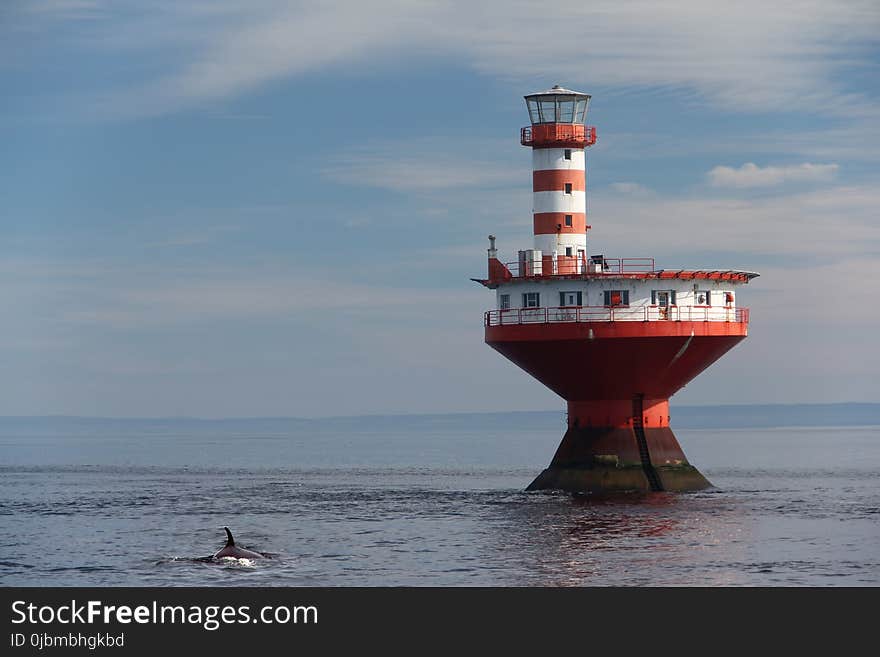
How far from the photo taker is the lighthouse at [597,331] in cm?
7000

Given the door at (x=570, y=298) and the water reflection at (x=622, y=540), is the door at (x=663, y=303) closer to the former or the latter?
the door at (x=570, y=298)

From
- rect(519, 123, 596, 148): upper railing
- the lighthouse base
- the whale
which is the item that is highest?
rect(519, 123, 596, 148): upper railing

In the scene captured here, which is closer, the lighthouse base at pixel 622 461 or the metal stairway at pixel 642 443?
the lighthouse base at pixel 622 461

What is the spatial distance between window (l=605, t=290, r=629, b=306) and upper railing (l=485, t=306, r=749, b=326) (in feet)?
1.04

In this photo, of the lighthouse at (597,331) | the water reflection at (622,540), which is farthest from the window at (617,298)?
the water reflection at (622,540)

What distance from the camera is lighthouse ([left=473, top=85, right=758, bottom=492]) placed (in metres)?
70.0

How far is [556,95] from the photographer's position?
75.2m

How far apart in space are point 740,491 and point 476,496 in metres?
14.4

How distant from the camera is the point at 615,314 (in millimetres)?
69750

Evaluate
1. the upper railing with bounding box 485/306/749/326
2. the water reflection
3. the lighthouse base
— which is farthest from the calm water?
the upper railing with bounding box 485/306/749/326

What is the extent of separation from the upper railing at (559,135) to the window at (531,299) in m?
7.76

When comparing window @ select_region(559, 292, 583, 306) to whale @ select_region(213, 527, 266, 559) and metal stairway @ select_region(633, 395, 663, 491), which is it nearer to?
metal stairway @ select_region(633, 395, 663, 491)

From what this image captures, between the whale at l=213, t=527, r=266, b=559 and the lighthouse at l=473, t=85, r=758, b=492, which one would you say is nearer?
the whale at l=213, t=527, r=266, b=559
